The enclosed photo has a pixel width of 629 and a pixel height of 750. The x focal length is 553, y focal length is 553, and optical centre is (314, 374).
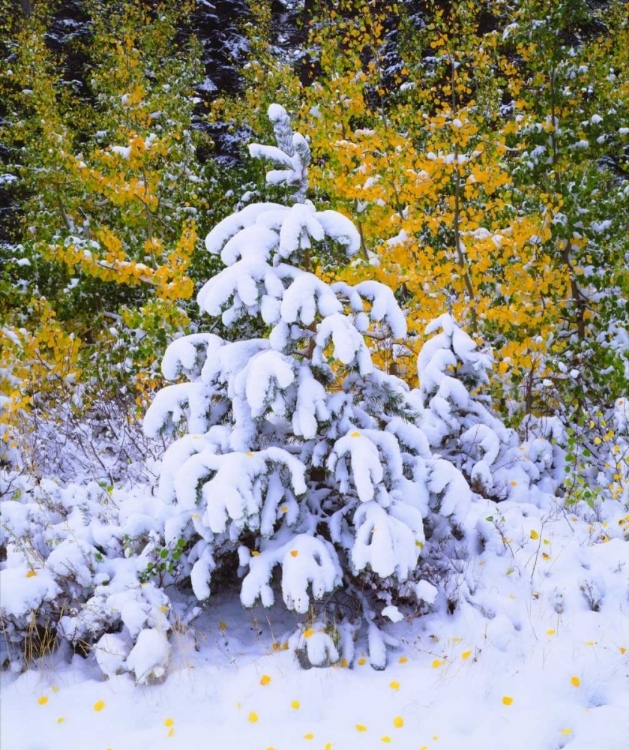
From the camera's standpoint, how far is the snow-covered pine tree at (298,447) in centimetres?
263

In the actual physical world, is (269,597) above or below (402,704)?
above

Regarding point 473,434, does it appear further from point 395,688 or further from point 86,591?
point 86,591

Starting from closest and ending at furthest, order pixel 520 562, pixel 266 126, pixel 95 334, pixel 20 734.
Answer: pixel 20 734 → pixel 520 562 → pixel 95 334 → pixel 266 126

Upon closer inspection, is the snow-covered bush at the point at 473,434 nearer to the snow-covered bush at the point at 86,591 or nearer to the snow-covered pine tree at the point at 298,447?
the snow-covered pine tree at the point at 298,447

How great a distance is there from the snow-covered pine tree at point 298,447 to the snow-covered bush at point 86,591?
29cm

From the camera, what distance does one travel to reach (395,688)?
8.35 feet

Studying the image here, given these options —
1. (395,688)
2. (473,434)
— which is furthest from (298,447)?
(473,434)

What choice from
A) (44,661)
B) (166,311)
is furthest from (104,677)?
(166,311)

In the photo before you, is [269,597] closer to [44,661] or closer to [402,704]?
[402,704]

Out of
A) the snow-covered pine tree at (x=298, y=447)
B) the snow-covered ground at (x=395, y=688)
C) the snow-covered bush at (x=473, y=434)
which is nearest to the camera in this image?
the snow-covered ground at (x=395, y=688)

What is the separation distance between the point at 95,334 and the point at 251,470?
7.22 metres

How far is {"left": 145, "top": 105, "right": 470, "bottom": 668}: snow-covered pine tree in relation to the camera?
2.63m

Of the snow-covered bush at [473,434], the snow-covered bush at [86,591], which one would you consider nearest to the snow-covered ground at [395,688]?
the snow-covered bush at [86,591]

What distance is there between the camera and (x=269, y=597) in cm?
262
